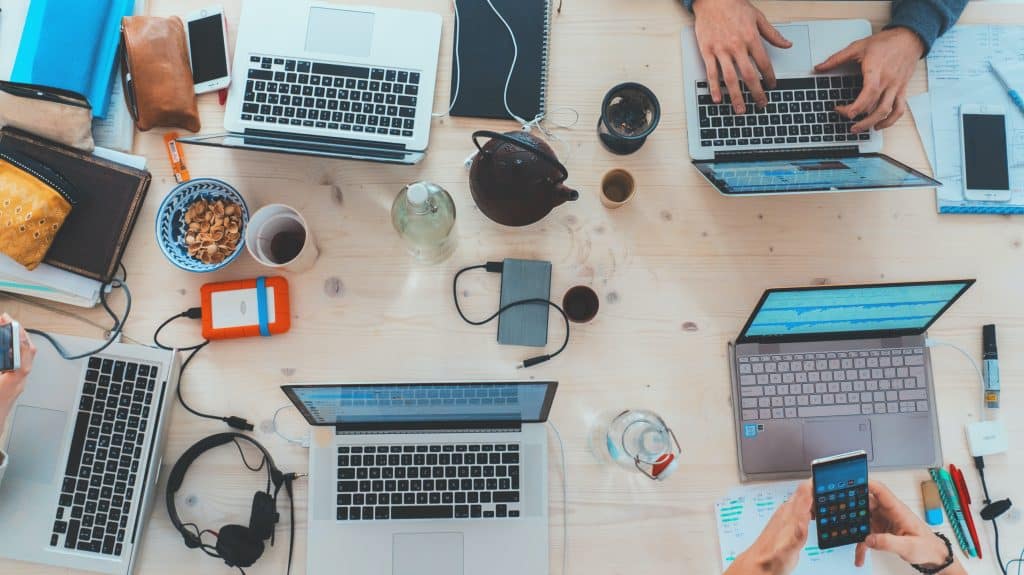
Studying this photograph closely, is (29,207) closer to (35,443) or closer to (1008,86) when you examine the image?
(35,443)

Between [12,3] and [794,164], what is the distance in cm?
139

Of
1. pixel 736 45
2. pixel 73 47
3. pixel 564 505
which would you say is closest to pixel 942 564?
pixel 564 505

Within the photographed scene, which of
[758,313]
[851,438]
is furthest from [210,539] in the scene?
[851,438]

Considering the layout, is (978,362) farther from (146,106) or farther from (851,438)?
(146,106)

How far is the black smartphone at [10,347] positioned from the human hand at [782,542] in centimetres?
111

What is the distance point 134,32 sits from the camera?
1.04 m

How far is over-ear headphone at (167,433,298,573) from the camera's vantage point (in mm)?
949

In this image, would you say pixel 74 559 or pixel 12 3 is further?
pixel 12 3

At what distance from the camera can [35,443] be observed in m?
0.97

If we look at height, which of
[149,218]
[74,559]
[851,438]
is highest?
[149,218]

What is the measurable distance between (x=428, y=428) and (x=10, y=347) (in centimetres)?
62

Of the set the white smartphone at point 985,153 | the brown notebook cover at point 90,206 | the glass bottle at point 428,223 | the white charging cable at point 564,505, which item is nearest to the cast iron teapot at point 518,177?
the glass bottle at point 428,223

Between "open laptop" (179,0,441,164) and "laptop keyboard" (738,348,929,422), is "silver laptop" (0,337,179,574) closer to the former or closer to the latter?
"open laptop" (179,0,441,164)

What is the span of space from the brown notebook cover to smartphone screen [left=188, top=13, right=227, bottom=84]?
216 mm
